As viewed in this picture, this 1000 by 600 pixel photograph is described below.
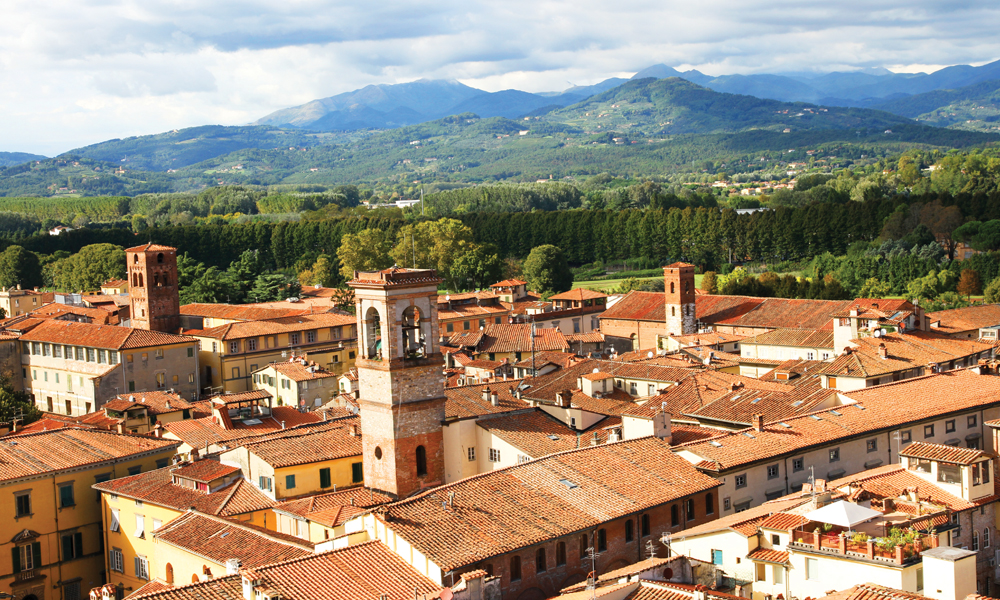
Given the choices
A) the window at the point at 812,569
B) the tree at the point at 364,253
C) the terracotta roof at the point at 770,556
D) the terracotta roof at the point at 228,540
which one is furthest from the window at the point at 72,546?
the tree at the point at 364,253

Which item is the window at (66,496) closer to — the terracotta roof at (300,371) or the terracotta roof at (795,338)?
the terracotta roof at (300,371)

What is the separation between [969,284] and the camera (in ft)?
241

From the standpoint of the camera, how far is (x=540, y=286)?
86750 millimetres

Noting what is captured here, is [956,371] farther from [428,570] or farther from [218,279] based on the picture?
[218,279]

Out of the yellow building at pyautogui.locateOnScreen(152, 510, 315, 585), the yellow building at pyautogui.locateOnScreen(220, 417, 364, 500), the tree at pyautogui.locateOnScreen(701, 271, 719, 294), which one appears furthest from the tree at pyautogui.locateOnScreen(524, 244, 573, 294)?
the yellow building at pyautogui.locateOnScreen(152, 510, 315, 585)

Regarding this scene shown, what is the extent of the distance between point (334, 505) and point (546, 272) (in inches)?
2483

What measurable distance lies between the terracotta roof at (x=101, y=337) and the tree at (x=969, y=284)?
49.5m

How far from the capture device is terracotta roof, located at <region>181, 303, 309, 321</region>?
60.3m

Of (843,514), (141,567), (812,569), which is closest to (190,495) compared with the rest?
(141,567)

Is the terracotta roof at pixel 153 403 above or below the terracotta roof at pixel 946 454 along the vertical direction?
below

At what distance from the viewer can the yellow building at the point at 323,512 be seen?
2298cm

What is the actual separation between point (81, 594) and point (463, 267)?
57882mm

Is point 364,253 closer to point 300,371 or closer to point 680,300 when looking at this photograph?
point 680,300

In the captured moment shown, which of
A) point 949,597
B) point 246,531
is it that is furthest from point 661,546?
point 246,531
